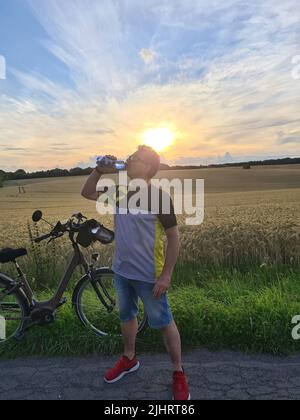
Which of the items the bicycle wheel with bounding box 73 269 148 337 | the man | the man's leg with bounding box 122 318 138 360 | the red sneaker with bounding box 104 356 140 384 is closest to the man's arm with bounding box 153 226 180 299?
the man

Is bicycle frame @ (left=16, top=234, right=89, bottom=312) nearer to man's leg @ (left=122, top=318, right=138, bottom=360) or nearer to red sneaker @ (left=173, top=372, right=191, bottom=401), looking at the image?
man's leg @ (left=122, top=318, right=138, bottom=360)

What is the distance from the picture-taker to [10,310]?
4160 millimetres

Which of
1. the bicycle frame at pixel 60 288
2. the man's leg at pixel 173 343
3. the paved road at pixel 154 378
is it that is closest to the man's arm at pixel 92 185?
the bicycle frame at pixel 60 288

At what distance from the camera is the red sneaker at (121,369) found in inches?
131

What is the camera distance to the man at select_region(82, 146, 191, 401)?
304cm

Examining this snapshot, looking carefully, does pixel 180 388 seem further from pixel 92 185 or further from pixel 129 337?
pixel 92 185

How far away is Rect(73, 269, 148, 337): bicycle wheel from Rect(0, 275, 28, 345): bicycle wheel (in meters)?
0.57

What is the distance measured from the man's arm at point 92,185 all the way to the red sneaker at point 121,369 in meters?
1.53

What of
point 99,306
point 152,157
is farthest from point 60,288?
point 152,157

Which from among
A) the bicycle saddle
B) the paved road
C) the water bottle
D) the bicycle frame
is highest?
the water bottle

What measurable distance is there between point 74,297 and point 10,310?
72cm

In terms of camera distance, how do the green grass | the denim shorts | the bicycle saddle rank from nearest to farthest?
the denim shorts
the green grass
the bicycle saddle

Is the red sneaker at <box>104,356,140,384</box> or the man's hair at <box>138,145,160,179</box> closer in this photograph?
the man's hair at <box>138,145,160,179</box>

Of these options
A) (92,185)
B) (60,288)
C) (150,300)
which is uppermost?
(92,185)
